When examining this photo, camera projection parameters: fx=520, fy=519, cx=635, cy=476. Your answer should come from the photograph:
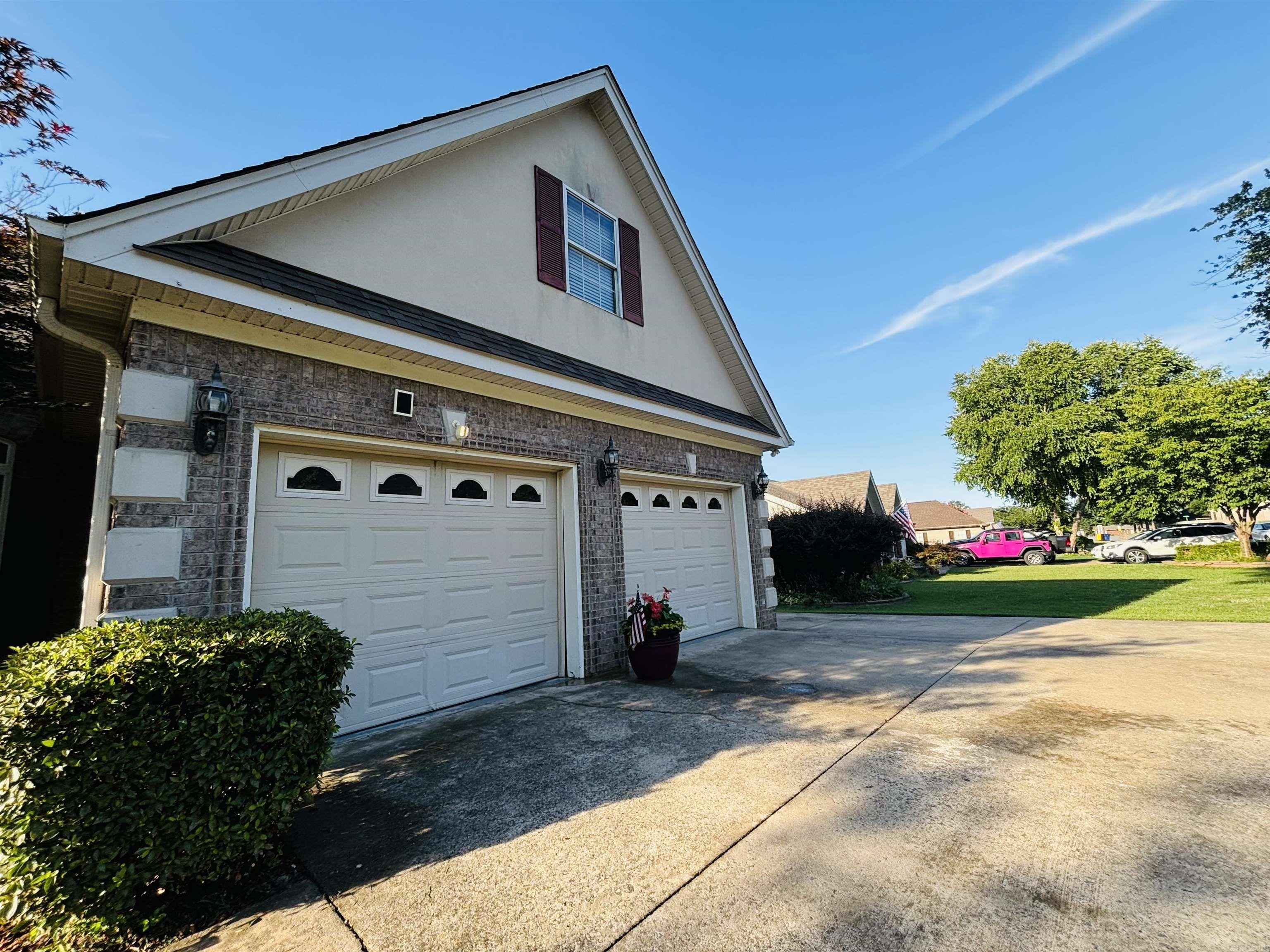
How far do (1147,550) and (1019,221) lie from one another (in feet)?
70.6

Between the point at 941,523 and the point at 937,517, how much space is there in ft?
3.02

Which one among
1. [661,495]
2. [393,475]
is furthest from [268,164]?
[661,495]

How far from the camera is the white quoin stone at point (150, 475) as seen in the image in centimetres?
342

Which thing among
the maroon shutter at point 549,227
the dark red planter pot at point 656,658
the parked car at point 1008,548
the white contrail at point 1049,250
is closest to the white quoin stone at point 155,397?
the maroon shutter at point 549,227

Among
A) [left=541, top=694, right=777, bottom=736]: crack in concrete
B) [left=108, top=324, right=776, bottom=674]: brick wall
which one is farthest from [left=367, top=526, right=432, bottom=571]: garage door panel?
[left=541, top=694, right=777, bottom=736]: crack in concrete

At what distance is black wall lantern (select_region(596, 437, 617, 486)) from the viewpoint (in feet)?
22.6

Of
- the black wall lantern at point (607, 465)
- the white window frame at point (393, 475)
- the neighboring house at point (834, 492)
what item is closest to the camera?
the white window frame at point (393, 475)

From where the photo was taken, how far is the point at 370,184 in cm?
509

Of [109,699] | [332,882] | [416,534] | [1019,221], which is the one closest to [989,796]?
[332,882]

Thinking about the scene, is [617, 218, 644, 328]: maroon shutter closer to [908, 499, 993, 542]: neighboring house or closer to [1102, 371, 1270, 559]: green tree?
[1102, 371, 1270, 559]: green tree

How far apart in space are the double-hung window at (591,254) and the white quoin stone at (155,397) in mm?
4457

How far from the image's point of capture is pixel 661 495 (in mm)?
8414

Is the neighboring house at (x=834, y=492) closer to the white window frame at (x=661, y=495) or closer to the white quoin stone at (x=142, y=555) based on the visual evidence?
the white window frame at (x=661, y=495)

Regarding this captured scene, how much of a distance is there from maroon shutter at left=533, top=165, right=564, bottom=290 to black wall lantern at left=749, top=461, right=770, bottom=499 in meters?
5.39
